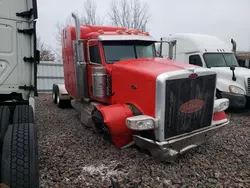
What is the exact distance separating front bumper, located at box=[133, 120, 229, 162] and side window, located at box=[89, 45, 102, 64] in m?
2.12

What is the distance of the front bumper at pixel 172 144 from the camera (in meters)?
3.60

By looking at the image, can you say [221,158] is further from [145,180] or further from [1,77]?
[1,77]

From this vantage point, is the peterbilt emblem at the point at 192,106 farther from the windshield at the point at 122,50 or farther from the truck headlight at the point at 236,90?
the truck headlight at the point at 236,90

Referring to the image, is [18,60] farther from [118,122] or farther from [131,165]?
[131,165]

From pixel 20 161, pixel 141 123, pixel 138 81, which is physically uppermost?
pixel 138 81

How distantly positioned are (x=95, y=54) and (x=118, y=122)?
80.9 inches

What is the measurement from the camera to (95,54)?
210 inches

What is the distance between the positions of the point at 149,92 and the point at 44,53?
2704 cm

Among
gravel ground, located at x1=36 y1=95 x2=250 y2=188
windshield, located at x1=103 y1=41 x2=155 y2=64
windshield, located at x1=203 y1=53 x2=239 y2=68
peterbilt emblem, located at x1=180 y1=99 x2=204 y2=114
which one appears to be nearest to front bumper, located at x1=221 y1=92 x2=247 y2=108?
windshield, located at x1=203 y1=53 x2=239 y2=68

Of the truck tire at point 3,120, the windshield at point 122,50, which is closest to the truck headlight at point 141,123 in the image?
the truck tire at point 3,120

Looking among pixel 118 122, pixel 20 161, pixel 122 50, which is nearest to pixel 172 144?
pixel 118 122

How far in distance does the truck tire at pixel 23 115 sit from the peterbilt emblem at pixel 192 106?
7.54ft

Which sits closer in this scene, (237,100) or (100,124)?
(100,124)

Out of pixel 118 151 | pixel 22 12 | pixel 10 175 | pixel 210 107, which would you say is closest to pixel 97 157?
pixel 118 151
